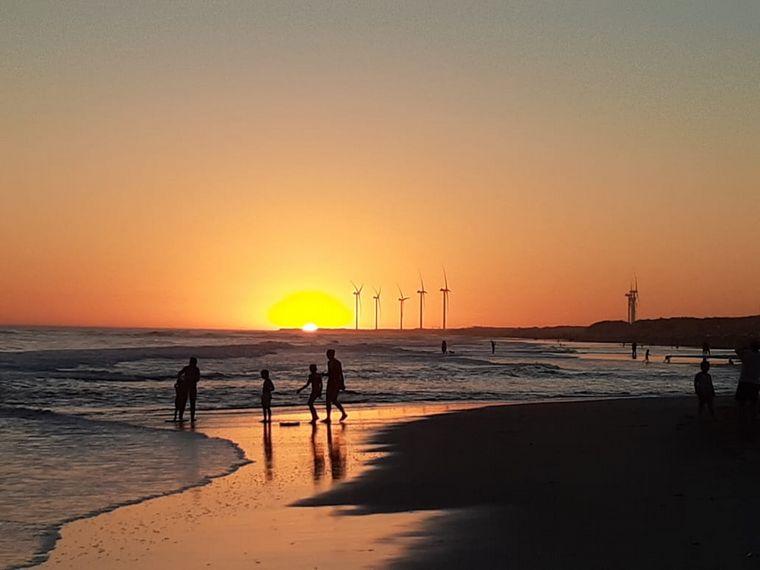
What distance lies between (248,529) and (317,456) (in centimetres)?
714

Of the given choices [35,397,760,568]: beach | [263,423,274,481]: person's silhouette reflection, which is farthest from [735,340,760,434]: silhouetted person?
[263,423,274,481]: person's silhouette reflection

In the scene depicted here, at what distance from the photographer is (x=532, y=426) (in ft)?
75.2

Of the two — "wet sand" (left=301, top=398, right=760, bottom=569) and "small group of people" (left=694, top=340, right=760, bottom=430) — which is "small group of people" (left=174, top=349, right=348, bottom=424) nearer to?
"wet sand" (left=301, top=398, right=760, bottom=569)

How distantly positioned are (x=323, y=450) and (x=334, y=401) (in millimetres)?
6582

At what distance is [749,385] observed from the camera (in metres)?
20.5

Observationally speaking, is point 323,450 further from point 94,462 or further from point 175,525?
point 175,525

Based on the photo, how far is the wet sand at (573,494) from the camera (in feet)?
29.9

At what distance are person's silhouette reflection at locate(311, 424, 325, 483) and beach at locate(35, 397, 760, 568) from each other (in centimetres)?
3

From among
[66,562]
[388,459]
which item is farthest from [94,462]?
[66,562]

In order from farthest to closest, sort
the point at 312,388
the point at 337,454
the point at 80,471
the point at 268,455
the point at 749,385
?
the point at 312,388, the point at 749,385, the point at 337,454, the point at 268,455, the point at 80,471

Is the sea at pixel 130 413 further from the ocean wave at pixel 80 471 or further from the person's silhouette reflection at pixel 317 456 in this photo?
the person's silhouette reflection at pixel 317 456

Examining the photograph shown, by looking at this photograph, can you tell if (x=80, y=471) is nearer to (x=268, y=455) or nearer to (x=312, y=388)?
(x=268, y=455)

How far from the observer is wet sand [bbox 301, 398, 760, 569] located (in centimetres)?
912

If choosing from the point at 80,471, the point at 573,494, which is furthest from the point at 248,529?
the point at 80,471
